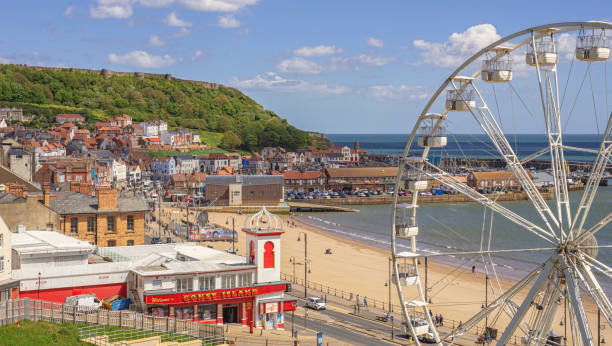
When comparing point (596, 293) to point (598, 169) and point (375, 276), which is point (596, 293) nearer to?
point (598, 169)

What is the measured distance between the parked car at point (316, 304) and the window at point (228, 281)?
8.51 metres

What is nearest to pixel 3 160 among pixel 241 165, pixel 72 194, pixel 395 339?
pixel 72 194

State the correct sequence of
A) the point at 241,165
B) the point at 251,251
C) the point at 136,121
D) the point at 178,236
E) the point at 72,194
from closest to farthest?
the point at 251,251
the point at 72,194
the point at 178,236
the point at 241,165
the point at 136,121

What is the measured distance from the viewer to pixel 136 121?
194 metres

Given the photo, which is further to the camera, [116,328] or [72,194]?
[72,194]

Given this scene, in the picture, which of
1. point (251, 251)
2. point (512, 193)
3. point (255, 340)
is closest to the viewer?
point (255, 340)

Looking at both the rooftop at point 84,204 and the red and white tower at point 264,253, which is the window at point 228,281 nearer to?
the red and white tower at point 264,253

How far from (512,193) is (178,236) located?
244 feet

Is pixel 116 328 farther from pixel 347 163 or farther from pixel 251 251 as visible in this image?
pixel 347 163

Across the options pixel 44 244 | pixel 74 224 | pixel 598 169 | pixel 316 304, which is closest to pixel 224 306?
pixel 316 304

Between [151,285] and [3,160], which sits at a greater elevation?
[3,160]

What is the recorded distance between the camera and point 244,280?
112ft

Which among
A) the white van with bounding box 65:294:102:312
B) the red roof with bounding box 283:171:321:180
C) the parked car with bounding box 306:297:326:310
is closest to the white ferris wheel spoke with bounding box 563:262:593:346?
the white van with bounding box 65:294:102:312

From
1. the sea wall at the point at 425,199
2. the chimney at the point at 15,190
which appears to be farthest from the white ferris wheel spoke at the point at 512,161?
the sea wall at the point at 425,199
